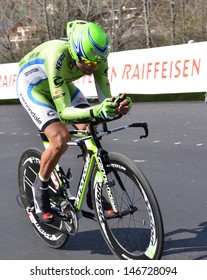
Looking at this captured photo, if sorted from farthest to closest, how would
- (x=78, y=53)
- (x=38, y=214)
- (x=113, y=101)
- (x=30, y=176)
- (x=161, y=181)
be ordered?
(x=161, y=181)
(x=30, y=176)
(x=38, y=214)
(x=78, y=53)
(x=113, y=101)

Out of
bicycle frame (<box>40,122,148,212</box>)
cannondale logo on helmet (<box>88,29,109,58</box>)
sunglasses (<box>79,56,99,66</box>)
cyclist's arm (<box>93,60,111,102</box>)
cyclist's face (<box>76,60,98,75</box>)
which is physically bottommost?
bicycle frame (<box>40,122,148,212</box>)

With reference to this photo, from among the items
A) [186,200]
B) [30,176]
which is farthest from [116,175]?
[186,200]

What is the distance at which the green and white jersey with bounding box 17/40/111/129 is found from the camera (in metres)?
5.18

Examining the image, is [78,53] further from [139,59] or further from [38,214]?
[139,59]

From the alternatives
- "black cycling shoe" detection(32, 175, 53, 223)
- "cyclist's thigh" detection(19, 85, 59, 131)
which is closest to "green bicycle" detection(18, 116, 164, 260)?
"black cycling shoe" detection(32, 175, 53, 223)

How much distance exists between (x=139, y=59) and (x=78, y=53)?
1308cm

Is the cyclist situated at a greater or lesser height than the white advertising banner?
greater

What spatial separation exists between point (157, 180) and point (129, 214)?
3.42 metres

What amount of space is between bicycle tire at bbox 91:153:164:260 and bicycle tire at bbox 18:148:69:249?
27.4 inches

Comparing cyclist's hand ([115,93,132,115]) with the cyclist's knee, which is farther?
the cyclist's knee

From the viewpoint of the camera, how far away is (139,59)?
18016mm

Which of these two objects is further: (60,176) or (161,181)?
(161,181)

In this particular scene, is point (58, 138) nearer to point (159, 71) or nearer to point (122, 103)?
point (122, 103)

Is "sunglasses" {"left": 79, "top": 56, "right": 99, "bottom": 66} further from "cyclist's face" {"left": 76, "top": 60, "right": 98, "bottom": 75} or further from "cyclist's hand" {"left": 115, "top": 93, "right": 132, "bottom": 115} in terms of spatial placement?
"cyclist's hand" {"left": 115, "top": 93, "right": 132, "bottom": 115}
